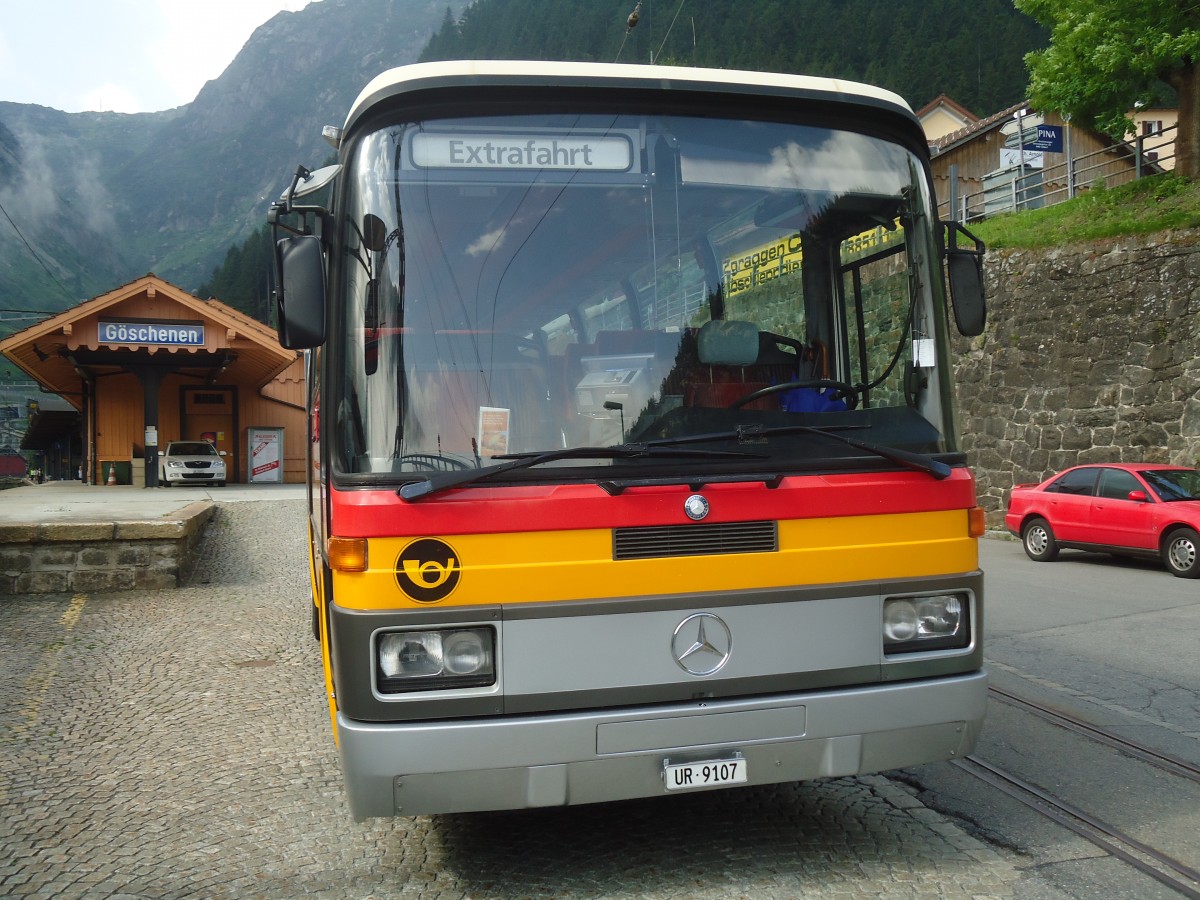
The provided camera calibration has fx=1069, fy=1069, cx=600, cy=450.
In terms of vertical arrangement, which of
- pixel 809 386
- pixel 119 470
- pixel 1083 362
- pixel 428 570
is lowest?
pixel 428 570

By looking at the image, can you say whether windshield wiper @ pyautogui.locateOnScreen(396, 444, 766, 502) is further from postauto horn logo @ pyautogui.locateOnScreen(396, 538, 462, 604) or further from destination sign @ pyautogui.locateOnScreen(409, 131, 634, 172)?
destination sign @ pyautogui.locateOnScreen(409, 131, 634, 172)

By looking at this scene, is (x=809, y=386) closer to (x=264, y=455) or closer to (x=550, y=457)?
(x=550, y=457)

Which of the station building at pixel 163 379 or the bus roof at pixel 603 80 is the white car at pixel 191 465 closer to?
the station building at pixel 163 379

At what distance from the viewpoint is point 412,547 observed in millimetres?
3297

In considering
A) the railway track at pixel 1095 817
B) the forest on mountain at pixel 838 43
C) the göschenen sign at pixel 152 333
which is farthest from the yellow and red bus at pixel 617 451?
the forest on mountain at pixel 838 43

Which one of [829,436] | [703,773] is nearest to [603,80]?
[829,436]

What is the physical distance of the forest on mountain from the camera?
185 feet

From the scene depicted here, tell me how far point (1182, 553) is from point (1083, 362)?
6569 millimetres

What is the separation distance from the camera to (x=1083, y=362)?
18672 mm

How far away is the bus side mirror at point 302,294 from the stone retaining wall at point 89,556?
720 centimetres

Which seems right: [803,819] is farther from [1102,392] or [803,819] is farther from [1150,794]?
[1102,392]

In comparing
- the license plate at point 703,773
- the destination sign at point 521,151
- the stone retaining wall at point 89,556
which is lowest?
the license plate at point 703,773

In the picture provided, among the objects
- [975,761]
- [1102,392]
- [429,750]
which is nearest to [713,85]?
[429,750]

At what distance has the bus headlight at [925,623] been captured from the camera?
3.72 m
